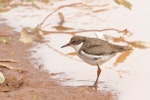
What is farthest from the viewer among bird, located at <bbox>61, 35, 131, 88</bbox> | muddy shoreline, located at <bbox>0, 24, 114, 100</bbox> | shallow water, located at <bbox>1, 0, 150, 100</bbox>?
shallow water, located at <bbox>1, 0, 150, 100</bbox>

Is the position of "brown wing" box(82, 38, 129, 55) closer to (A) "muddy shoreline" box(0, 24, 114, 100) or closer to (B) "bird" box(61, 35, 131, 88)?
(B) "bird" box(61, 35, 131, 88)

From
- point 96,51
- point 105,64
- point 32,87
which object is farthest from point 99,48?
point 32,87

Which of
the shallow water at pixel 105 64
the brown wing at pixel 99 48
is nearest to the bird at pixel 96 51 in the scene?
the brown wing at pixel 99 48

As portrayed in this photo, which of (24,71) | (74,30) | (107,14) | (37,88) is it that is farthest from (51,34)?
(37,88)

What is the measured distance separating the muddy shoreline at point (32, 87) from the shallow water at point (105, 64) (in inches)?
8.3

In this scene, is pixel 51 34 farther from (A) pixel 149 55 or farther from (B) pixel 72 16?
(A) pixel 149 55

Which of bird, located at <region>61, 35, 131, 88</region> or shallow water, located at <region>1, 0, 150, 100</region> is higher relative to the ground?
bird, located at <region>61, 35, 131, 88</region>

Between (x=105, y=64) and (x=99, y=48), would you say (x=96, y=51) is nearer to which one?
(x=99, y=48)

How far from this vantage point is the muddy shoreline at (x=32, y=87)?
7180 mm

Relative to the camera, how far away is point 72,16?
1119 cm

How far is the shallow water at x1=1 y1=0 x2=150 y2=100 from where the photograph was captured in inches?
307

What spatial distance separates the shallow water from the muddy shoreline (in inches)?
8.3

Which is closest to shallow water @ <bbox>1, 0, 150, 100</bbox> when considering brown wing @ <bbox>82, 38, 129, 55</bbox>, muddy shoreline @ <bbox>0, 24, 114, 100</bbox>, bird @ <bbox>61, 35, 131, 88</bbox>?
muddy shoreline @ <bbox>0, 24, 114, 100</bbox>

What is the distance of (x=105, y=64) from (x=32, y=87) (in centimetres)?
156
